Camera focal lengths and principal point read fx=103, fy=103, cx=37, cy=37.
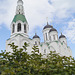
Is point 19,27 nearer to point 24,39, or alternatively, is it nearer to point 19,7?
point 24,39

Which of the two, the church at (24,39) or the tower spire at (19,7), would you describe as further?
the tower spire at (19,7)

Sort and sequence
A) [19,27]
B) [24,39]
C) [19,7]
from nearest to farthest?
[24,39] < [19,27] < [19,7]

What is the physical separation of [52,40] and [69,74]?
17.5 m

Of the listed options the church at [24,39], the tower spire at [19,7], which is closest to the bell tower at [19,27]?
the church at [24,39]

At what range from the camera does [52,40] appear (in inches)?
767

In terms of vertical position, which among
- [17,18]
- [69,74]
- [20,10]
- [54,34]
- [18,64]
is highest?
[20,10]

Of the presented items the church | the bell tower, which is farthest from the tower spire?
the bell tower

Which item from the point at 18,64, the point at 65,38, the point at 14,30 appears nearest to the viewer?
the point at 18,64

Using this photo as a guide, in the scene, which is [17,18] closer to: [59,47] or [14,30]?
[14,30]

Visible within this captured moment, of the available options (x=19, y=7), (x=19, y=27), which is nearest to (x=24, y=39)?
(x=19, y=27)

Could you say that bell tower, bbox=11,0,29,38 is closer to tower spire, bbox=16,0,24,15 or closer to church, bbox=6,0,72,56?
church, bbox=6,0,72,56

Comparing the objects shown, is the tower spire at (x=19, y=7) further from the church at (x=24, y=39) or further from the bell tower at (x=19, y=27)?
the bell tower at (x=19, y=27)

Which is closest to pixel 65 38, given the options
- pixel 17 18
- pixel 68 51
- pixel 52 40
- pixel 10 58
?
pixel 68 51

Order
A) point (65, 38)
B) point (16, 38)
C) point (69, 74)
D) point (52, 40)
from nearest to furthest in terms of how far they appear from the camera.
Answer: point (69, 74)
point (16, 38)
point (52, 40)
point (65, 38)
